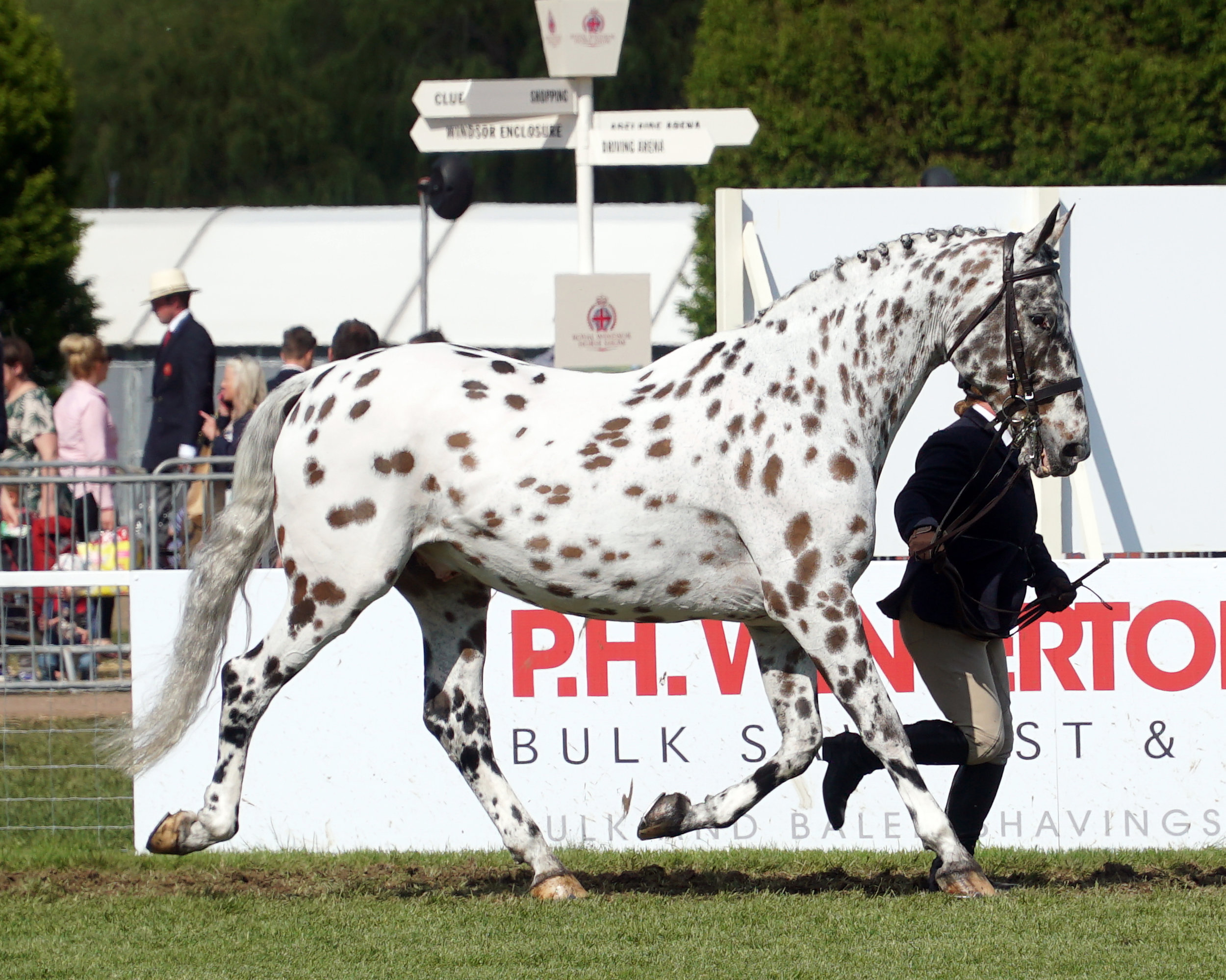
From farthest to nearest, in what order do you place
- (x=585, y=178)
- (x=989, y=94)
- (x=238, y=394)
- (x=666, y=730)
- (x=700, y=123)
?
(x=989, y=94) < (x=585, y=178) < (x=700, y=123) < (x=238, y=394) < (x=666, y=730)

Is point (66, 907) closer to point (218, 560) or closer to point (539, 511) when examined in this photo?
point (218, 560)

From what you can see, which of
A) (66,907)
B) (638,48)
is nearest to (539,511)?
(66,907)

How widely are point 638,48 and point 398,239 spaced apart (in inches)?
525

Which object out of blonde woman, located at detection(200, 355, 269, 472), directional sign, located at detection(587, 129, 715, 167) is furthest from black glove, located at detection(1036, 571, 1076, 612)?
directional sign, located at detection(587, 129, 715, 167)

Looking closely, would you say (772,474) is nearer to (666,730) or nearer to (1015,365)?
(1015,365)

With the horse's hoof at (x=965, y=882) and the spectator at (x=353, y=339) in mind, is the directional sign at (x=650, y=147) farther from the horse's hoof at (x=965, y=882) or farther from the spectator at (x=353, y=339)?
the horse's hoof at (x=965, y=882)

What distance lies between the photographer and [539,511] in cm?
567

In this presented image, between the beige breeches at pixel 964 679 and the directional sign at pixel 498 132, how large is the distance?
561 centimetres

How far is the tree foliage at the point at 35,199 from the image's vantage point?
898 inches

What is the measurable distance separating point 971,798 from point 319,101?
37532mm

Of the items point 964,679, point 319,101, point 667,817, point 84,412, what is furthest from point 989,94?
point 319,101

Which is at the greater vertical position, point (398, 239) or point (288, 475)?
point (398, 239)

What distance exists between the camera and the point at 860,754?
5852 mm

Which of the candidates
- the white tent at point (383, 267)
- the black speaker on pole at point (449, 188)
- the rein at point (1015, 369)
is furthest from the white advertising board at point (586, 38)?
the white tent at point (383, 267)
